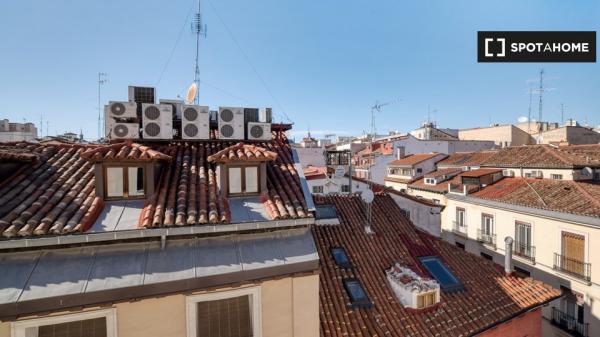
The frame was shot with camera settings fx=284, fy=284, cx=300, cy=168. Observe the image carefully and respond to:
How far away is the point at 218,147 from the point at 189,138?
35.0 inches

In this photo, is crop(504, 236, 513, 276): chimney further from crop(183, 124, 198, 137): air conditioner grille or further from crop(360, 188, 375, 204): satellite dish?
crop(183, 124, 198, 137): air conditioner grille

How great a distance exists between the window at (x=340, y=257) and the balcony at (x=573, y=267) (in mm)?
13898

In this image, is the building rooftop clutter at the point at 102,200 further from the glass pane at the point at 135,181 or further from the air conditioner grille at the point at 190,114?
the air conditioner grille at the point at 190,114

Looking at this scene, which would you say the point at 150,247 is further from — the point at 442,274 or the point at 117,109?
the point at 442,274

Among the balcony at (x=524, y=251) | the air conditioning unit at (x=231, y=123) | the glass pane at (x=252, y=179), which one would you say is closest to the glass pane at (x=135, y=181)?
the glass pane at (x=252, y=179)

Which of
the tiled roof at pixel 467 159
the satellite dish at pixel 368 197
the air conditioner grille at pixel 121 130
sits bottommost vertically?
the satellite dish at pixel 368 197

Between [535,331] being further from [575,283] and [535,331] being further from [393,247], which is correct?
[575,283]

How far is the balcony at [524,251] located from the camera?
17.5m

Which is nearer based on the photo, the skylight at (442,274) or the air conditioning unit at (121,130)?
the air conditioning unit at (121,130)

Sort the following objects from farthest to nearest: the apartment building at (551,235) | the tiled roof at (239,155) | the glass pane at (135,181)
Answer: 1. the apartment building at (551,235)
2. the tiled roof at (239,155)
3. the glass pane at (135,181)

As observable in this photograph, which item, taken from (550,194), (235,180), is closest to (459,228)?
(550,194)

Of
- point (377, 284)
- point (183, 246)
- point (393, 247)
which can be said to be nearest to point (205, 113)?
point (183, 246)

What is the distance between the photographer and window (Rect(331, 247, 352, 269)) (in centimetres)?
1021

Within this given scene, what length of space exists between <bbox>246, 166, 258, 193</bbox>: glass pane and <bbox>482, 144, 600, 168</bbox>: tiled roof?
23220mm
